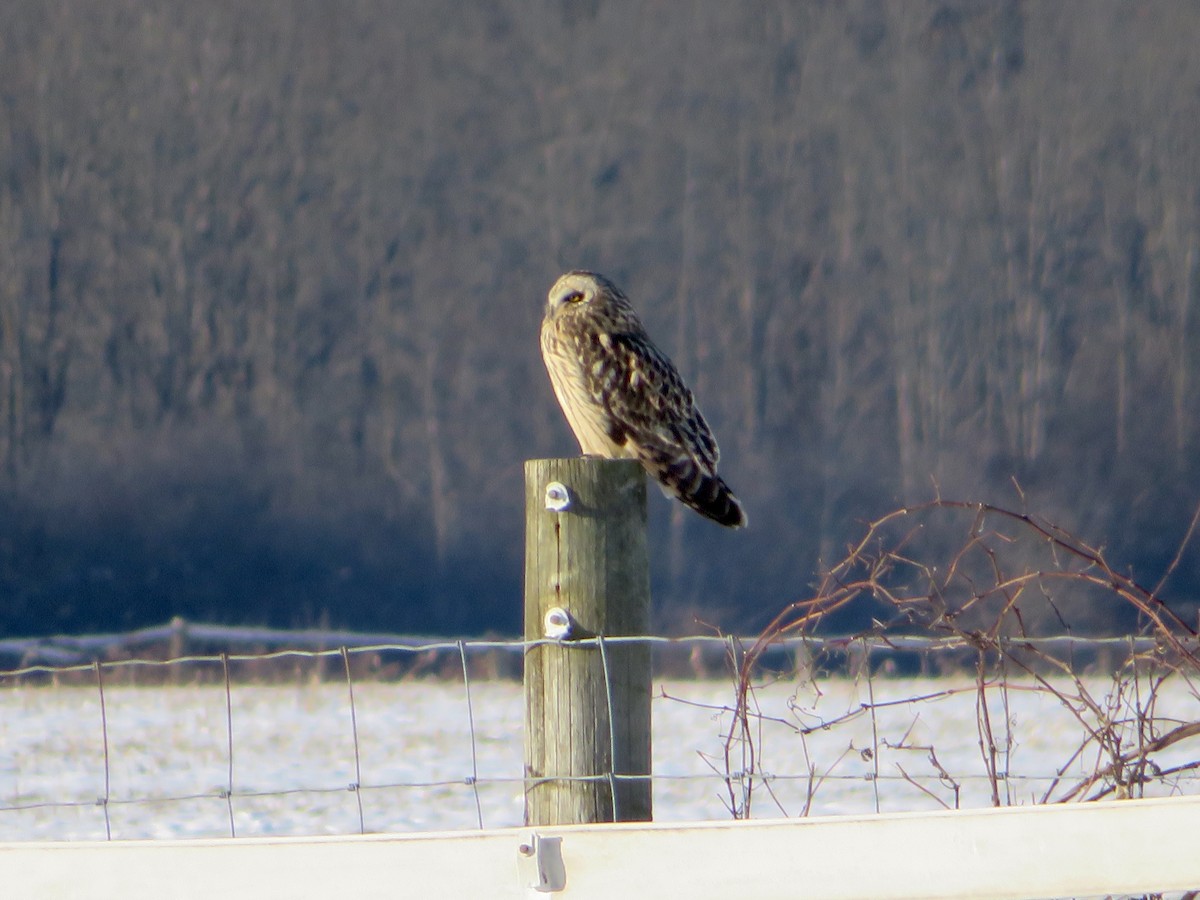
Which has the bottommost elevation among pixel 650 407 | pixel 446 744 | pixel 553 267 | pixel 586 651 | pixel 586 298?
pixel 446 744

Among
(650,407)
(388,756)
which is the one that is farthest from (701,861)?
(388,756)

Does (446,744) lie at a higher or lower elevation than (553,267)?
lower

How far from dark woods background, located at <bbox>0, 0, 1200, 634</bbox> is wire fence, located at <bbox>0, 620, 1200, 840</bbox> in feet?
27.5

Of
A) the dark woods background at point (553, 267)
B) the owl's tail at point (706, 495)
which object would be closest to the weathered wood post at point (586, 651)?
the owl's tail at point (706, 495)

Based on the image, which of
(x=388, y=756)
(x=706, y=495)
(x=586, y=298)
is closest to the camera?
(x=706, y=495)

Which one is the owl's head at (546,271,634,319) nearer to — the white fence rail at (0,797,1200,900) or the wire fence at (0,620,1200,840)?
the wire fence at (0,620,1200,840)

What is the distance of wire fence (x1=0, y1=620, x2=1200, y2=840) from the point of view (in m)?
4.77

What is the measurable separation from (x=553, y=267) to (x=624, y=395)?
872 inches

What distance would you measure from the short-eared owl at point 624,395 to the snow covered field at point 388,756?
2.88 ft

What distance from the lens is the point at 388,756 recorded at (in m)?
9.99

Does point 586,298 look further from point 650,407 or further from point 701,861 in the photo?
point 701,861

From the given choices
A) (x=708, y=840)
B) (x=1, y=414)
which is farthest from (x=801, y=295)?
(x=708, y=840)

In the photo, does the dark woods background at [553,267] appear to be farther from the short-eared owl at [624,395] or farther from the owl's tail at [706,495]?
the owl's tail at [706,495]

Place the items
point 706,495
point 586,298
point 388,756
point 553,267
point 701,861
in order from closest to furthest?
point 701,861
point 706,495
point 586,298
point 388,756
point 553,267
